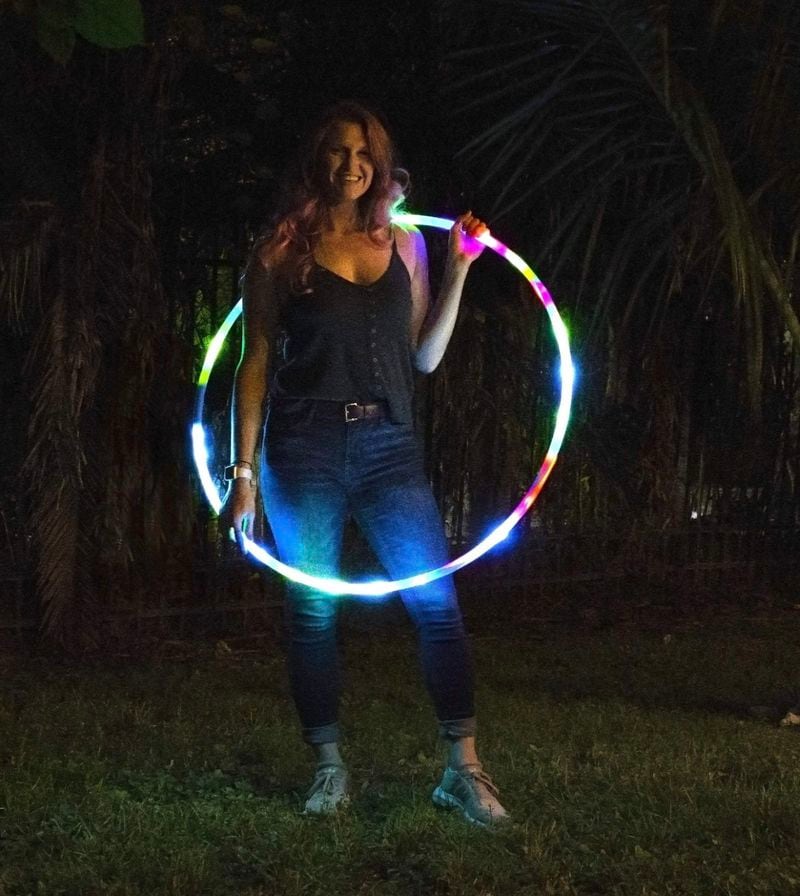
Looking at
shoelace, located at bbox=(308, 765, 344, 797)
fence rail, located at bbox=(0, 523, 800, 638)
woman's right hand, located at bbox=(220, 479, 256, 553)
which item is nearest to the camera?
woman's right hand, located at bbox=(220, 479, 256, 553)

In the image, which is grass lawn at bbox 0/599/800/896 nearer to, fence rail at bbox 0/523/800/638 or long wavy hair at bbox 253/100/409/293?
fence rail at bbox 0/523/800/638

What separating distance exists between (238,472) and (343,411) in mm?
348

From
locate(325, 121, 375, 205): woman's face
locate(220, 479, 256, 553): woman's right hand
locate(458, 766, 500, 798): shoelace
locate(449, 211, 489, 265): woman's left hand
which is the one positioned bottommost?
locate(458, 766, 500, 798): shoelace

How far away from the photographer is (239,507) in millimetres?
3912

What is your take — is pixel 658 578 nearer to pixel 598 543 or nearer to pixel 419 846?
pixel 598 543

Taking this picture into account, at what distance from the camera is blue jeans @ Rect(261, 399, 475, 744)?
3.97 m

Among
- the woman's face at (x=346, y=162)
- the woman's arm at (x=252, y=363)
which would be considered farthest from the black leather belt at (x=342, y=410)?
the woman's face at (x=346, y=162)

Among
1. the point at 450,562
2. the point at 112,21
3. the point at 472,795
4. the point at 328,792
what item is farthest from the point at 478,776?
the point at 112,21

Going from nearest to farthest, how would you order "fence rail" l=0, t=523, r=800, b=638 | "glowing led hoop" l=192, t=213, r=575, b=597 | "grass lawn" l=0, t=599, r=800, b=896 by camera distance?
1. "grass lawn" l=0, t=599, r=800, b=896
2. "glowing led hoop" l=192, t=213, r=575, b=597
3. "fence rail" l=0, t=523, r=800, b=638

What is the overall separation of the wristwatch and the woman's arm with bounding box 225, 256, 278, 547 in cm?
2

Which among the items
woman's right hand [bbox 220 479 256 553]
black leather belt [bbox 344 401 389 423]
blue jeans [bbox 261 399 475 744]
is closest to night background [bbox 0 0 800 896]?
blue jeans [bbox 261 399 475 744]

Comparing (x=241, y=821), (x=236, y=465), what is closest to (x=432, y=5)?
(x=236, y=465)

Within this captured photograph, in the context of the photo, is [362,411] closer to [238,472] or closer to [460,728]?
[238,472]

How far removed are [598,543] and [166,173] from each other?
128 inches
